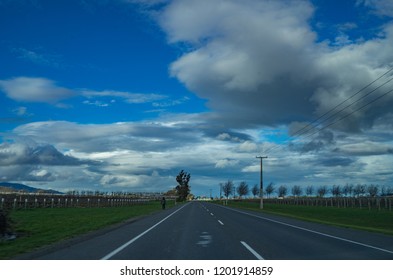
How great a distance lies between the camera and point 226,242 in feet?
46.6

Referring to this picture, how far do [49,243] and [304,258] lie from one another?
28.9ft

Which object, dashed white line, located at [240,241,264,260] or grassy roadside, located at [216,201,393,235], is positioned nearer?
dashed white line, located at [240,241,264,260]

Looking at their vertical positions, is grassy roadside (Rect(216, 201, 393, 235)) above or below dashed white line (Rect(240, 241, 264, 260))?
below

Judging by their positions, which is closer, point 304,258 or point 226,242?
point 304,258

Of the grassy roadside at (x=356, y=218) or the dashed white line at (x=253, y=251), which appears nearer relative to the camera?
the dashed white line at (x=253, y=251)

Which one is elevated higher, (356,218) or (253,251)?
(253,251)

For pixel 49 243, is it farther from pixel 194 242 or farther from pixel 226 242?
pixel 226 242

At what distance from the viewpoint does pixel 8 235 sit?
17.2 m

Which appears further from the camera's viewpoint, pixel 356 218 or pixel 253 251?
pixel 356 218

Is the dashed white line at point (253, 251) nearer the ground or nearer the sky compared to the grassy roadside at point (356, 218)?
nearer the sky
